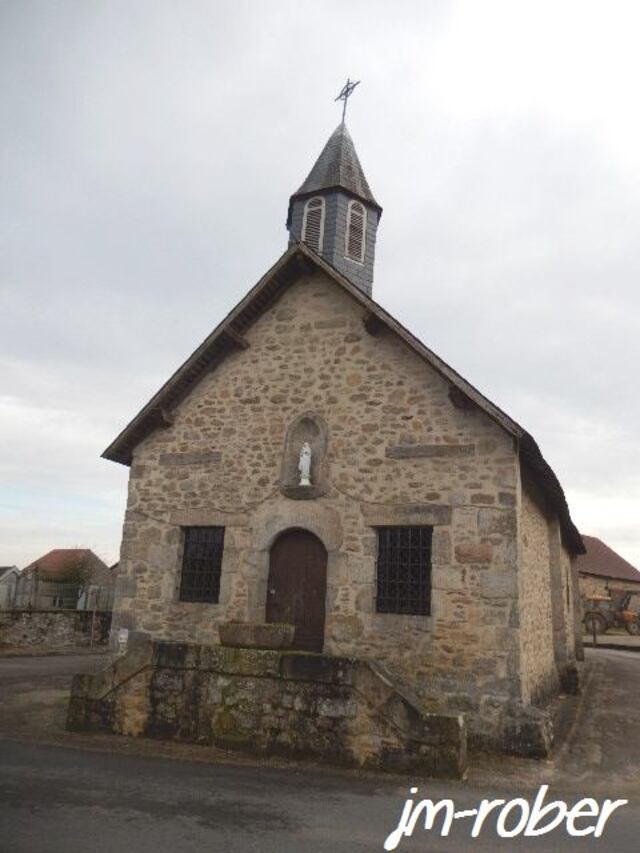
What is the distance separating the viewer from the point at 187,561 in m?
10.3

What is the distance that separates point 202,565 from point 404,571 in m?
3.41

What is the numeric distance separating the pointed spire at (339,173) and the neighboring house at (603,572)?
899 inches

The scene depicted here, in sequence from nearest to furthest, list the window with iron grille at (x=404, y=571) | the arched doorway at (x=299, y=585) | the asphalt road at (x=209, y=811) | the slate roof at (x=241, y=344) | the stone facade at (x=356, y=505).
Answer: the asphalt road at (x=209, y=811) < the stone facade at (x=356, y=505) < the window with iron grille at (x=404, y=571) < the arched doorway at (x=299, y=585) < the slate roof at (x=241, y=344)

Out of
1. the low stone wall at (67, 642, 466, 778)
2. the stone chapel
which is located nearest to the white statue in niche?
the stone chapel

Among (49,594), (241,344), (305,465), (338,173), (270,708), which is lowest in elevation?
(49,594)

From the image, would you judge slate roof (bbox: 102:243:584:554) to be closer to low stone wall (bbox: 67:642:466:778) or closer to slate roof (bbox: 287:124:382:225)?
slate roof (bbox: 287:124:382:225)

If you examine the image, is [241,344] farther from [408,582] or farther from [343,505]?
[408,582]

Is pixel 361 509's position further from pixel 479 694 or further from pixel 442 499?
pixel 479 694

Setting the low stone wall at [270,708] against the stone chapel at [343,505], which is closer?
the low stone wall at [270,708]

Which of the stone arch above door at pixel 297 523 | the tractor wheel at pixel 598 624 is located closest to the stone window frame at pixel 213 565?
the stone arch above door at pixel 297 523

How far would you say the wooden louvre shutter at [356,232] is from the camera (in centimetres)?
1307

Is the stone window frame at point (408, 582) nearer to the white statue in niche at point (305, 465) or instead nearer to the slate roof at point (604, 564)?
the white statue in niche at point (305, 465)

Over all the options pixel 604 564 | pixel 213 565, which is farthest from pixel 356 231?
pixel 604 564

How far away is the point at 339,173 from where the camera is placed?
13.5 meters
